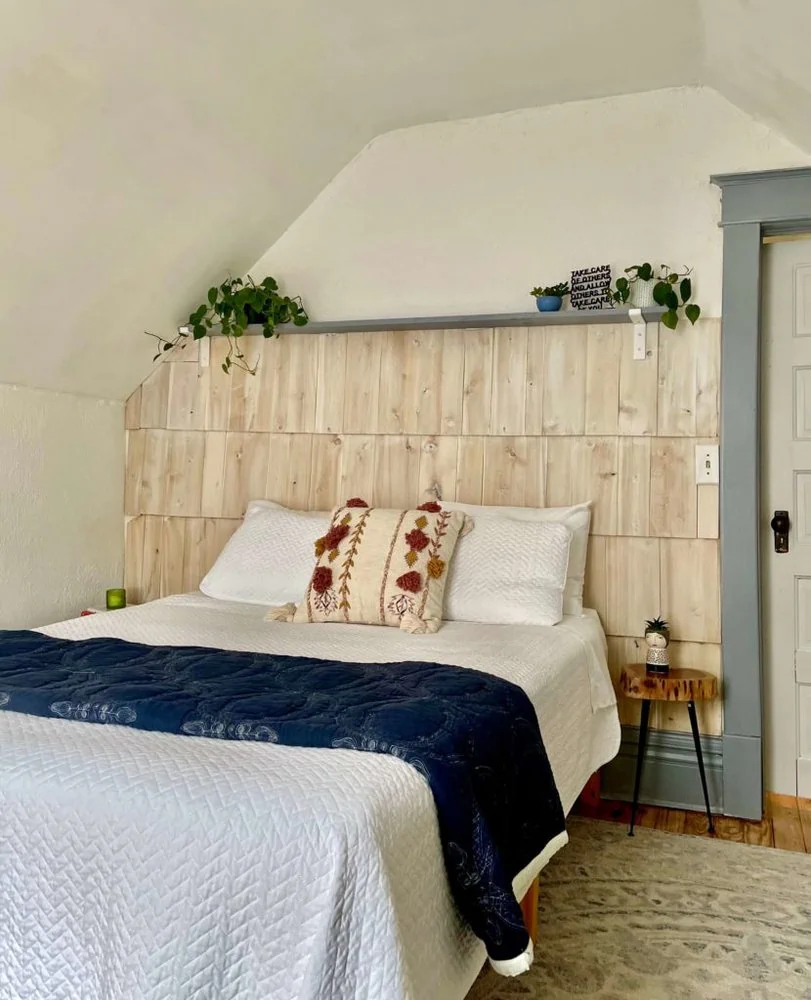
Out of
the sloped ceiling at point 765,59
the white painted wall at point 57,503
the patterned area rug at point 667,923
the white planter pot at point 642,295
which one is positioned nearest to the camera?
the patterned area rug at point 667,923

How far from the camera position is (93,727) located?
142cm

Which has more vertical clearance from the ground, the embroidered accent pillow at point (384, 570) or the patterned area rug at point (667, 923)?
the embroidered accent pillow at point (384, 570)

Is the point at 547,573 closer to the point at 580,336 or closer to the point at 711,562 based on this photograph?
the point at 711,562

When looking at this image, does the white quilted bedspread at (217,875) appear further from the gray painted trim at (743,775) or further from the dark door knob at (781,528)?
the dark door knob at (781,528)

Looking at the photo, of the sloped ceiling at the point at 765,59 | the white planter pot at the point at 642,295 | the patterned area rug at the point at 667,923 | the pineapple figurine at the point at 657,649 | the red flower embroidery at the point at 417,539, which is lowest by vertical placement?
the patterned area rug at the point at 667,923

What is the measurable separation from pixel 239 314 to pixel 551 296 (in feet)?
3.88

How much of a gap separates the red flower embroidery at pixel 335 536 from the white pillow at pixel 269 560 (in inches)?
6.7

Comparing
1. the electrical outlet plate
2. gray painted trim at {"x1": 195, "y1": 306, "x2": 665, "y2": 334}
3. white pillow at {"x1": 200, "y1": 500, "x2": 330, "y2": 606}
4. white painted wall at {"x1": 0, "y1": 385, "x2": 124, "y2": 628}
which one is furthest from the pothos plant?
the electrical outlet plate

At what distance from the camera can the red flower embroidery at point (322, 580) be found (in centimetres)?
258

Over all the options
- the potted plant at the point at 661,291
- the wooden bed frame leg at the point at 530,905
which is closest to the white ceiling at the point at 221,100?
the potted plant at the point at 661,291

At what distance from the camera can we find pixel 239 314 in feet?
10.6

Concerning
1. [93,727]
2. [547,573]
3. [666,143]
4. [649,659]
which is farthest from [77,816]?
[666,143]

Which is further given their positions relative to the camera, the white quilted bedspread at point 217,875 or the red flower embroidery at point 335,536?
the red flower embroidery at point 335,536

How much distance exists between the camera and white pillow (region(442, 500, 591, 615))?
2775mm
